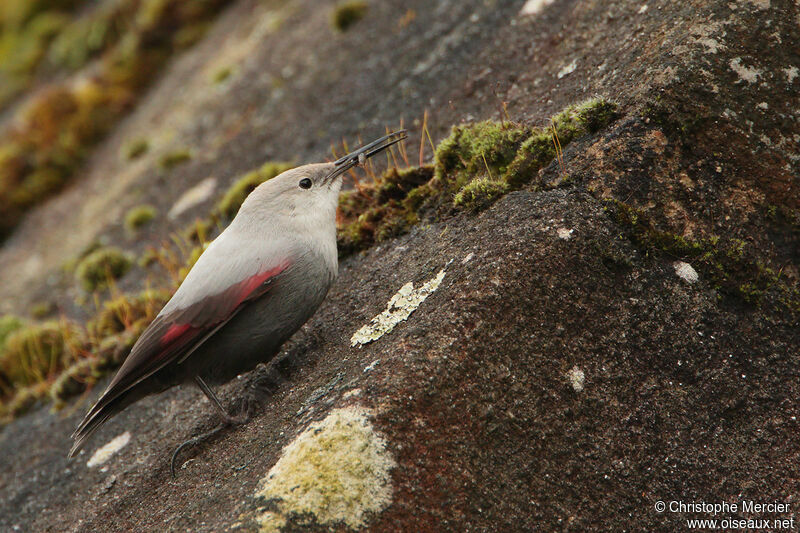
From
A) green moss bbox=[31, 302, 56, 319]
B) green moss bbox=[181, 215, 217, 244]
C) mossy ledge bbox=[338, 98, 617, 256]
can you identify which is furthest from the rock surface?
green moss bbox=[31, 302, 56, 319]

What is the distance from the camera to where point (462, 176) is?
4961 millimetres

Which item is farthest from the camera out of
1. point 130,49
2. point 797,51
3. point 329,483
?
point 130,49

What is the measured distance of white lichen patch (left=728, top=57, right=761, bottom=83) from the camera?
4.27 m

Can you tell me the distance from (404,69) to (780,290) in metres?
4.68

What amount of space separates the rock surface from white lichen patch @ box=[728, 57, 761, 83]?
1cm

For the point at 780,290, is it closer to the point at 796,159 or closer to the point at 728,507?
the point at 796,159

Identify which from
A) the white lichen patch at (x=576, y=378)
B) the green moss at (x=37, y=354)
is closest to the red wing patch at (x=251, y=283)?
Result: the white lichen patch at (x=576, y=378)

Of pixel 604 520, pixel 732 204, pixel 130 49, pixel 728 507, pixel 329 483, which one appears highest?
pixel 130 49

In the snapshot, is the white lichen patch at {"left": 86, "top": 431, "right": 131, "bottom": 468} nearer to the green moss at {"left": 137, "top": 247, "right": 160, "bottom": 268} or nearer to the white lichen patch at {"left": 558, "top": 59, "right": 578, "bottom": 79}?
the green moss at {"left": 137, "top": 247, "right": 160, "bottom": 268}

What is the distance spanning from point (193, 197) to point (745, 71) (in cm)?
607

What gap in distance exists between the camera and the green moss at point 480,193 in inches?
178

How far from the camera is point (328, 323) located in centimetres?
491

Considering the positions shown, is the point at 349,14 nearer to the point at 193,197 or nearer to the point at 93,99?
the point at 193,197

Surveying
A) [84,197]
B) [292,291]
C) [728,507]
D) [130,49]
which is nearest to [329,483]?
[292,291]
